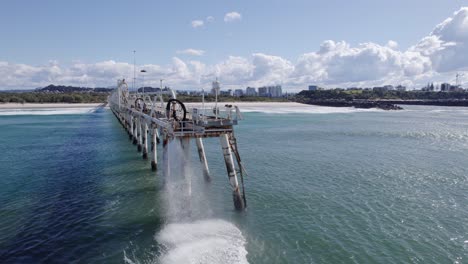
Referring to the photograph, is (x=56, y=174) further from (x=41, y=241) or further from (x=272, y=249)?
(x=272, y=249)

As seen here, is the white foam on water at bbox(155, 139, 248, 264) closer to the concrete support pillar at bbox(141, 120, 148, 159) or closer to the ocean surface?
the ocean surface

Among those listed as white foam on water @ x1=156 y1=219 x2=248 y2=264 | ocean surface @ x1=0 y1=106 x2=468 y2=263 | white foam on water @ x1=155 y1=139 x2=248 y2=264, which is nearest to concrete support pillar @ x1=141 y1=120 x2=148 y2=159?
ocean surface @ x1=0 y1=106 x2=468 y2=263

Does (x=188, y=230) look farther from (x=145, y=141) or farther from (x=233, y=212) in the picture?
(x=145, y=141)

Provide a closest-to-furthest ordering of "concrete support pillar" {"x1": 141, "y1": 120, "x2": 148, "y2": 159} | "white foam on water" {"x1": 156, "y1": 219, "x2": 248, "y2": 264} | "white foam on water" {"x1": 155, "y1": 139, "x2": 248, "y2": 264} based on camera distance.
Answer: "white foam on water" {"x1": 156, "y1": 219, "x2": 248, "y2": 264} < "white foam on water" {"x1": 155, "y1": 139, "x2": 248, "y2": 264} < "concrete support pillar" {"x1": 141, "y1": 120, "x2": 148, "y2": 159}

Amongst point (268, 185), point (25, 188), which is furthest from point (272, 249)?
point (25, 188)

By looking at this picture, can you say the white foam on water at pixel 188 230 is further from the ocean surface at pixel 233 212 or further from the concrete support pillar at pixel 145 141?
the concrete support pillar at pixel 145 141

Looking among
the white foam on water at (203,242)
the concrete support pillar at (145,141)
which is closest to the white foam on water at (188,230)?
the white foam on water at (203,242)
